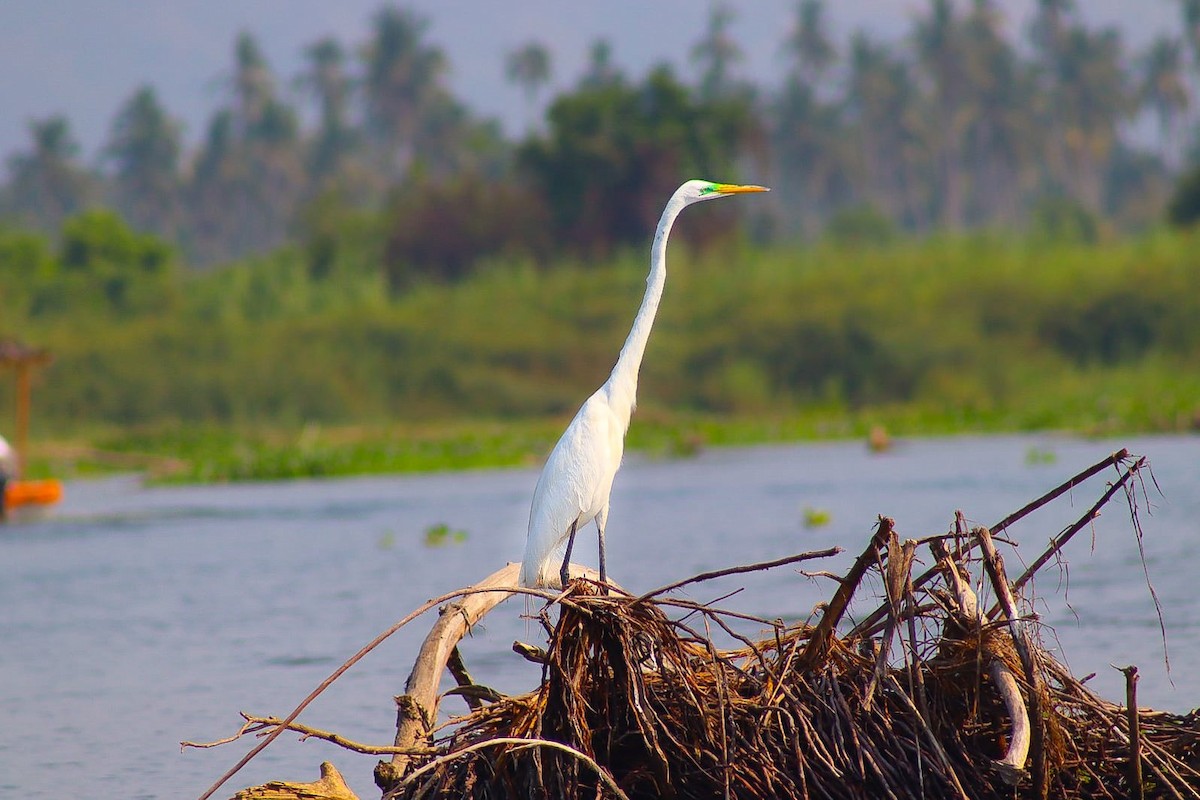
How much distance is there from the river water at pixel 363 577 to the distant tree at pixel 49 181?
4944 cm

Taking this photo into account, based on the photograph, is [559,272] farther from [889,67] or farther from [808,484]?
[889,67]

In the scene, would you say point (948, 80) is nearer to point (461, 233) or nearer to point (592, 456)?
point (461, 233)

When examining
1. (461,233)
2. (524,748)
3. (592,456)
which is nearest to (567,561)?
(592,456)

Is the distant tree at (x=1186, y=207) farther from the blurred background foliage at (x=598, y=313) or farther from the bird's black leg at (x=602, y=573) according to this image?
the bird's black leg at (x=602, y=573)

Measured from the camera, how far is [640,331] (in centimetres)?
483

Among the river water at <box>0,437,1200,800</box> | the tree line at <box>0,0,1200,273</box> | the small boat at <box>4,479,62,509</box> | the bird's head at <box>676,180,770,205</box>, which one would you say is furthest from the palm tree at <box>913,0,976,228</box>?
the bird's head at <box>676,180,770,205</box>

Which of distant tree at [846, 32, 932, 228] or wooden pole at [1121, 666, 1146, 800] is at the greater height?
distant tree at [846, 32, 932, 228]

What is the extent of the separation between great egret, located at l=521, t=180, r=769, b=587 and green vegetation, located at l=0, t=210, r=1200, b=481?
18.2 meters

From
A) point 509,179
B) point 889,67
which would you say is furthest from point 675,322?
point 889,67

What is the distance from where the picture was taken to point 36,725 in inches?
277

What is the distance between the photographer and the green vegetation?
2673 cm

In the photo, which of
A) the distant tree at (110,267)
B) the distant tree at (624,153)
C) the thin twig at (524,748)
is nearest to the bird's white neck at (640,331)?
the thin twig at (524,748)

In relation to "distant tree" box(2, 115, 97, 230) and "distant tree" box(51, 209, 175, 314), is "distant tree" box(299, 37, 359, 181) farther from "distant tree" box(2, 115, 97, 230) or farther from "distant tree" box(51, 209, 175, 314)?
"distant tree" box(51, 209, 175, 314)

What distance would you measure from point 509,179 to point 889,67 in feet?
94.7
